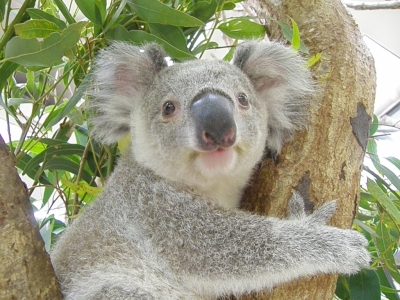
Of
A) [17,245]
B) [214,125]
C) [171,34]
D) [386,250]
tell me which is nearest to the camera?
[17,245]

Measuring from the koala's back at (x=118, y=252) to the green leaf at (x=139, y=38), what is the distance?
60cm

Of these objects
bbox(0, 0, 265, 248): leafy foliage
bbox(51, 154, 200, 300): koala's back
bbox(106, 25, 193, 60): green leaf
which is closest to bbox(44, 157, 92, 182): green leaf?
bbox(0, 0, 265, 248): leafy foliage

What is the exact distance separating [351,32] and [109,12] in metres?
1.16

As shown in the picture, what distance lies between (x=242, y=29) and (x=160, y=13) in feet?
1.99

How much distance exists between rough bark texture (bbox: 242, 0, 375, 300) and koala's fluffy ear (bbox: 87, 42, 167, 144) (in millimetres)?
749

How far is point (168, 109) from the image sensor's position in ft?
6.82

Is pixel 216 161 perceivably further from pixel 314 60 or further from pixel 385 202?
pixel 385 202

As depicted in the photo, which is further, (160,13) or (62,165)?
(62,165)

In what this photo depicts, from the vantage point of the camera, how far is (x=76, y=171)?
2689mm

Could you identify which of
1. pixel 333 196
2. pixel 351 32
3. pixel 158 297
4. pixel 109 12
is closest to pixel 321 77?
pixel 351 32

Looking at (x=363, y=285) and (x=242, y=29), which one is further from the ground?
(x=242, y=29)

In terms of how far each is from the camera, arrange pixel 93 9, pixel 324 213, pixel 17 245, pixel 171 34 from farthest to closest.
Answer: pixel 171 34 < pixel 93 9 < pixel 324 213 < pixel 17 245

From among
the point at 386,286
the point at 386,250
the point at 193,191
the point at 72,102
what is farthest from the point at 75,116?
the point at 386,286

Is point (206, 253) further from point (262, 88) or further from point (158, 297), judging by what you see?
point (262, 88)
